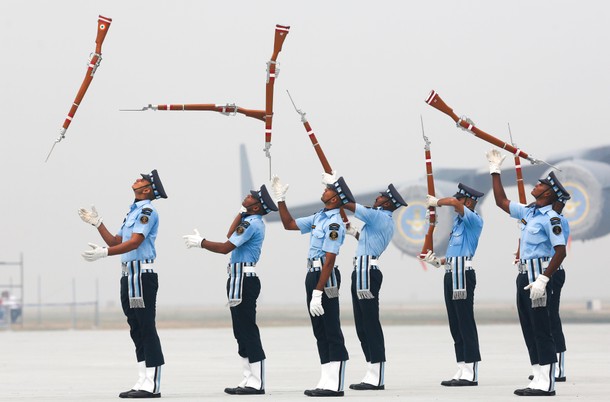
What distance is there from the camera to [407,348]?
71.6 feet

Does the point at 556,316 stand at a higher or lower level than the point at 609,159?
lower

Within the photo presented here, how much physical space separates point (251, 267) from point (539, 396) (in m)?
3.18

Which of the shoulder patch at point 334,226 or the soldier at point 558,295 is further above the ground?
the shoulder patch at point 334,226

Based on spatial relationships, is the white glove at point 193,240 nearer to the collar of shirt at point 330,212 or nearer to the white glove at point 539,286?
the collar of shirt at point 330,212

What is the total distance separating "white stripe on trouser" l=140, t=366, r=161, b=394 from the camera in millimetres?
12227

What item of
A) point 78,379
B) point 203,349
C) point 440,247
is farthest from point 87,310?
point 78,379

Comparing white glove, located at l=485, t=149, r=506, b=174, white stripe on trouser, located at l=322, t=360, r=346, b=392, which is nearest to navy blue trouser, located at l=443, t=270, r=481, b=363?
white glove, located at l=485, t=149, r=506, b=174

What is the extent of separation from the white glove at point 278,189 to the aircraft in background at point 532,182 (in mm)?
17916

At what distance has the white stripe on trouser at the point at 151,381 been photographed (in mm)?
12227

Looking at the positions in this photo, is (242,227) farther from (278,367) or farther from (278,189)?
(278,367)

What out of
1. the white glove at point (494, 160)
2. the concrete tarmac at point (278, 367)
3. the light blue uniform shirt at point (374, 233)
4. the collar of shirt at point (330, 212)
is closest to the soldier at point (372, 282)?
the light blue uniform shirt at point (374, 233)

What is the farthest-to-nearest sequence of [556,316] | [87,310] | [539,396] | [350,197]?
[87,310] → [556,316] → [350,197] → [539,396]

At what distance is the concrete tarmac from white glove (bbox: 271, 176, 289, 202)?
6.63 feet

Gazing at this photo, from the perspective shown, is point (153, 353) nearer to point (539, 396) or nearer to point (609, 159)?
point (539, 396)
